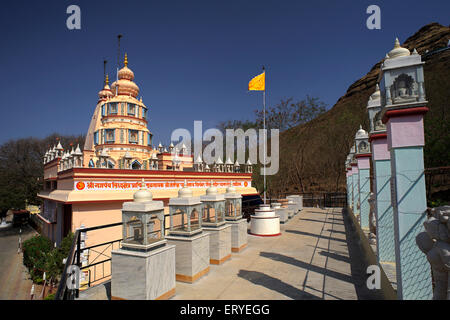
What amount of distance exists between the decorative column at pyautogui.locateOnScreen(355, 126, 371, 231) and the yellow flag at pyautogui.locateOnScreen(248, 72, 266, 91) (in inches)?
241

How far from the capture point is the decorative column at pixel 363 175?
9.08 meters

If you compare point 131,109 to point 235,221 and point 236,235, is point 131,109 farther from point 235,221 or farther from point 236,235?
point 236,235

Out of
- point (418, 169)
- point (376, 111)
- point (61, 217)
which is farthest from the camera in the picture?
point (61, 217)

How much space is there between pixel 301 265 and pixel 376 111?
4.18m

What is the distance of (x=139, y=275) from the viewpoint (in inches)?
167

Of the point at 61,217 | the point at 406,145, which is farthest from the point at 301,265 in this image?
the point at 61,217

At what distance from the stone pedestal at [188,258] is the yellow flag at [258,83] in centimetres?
1042

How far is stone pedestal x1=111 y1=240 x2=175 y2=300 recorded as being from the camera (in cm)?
423

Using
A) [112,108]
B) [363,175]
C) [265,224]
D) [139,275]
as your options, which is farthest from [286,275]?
[112,108]

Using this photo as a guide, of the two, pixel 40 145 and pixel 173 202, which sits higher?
pixel 40 145

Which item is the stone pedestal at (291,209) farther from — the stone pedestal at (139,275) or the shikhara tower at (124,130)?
the stone pedestal at (139,275)

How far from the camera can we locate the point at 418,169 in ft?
12.3
